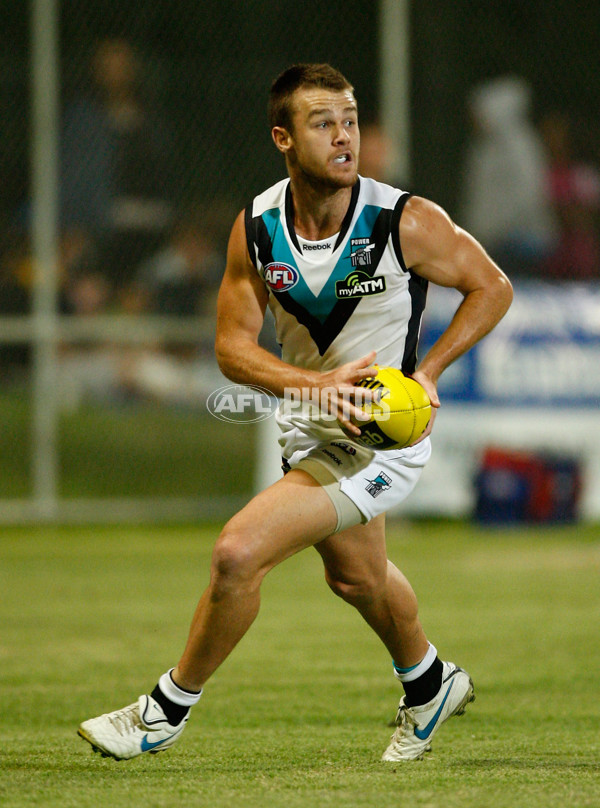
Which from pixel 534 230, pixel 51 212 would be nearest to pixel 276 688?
pixel 51 212

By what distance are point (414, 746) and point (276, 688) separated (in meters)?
1.36

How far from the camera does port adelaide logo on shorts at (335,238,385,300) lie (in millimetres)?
4527

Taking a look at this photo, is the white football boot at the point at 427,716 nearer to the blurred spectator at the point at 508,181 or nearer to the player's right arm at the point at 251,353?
the player's right arm at the point at 251,353

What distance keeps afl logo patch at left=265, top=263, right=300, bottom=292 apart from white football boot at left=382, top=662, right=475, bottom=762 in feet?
4.81

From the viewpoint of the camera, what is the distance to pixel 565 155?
12.5m

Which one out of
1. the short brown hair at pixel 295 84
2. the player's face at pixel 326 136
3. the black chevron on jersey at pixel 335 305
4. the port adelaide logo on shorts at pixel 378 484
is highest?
the short brown hair at pixel 295 84

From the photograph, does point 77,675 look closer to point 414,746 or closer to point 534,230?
point 414,746

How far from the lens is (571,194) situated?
12.4m

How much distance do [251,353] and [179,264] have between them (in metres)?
7.39

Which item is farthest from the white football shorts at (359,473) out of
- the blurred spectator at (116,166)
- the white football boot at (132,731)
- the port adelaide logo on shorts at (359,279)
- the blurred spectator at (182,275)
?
the blurred spectator at (116,166)

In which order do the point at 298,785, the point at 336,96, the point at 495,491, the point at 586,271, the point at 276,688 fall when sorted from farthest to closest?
the point at 586,271, the point at 495,491, the point at 276,688, the point at 336,96, the point at 298,785

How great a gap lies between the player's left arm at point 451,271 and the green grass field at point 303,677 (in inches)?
52.8

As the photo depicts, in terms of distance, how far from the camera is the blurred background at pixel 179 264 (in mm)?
11289

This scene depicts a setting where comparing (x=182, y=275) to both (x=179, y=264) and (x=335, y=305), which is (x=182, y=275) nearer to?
(x=179, y=264)
